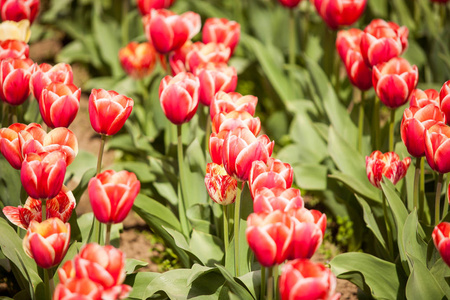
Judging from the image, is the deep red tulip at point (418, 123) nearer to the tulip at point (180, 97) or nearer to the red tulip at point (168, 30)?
the tulip at point (180, 97)

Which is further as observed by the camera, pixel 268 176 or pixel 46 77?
pixel 46 77

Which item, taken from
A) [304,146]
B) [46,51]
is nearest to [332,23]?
[304,146]

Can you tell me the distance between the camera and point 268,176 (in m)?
1.45

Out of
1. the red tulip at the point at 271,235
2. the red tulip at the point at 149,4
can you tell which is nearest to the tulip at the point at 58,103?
the red tulip at the point at 271,235

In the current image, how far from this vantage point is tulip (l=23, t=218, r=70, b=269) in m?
1.39

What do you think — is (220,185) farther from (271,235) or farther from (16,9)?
(16,9)

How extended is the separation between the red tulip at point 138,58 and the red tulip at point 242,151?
1597 millimetres

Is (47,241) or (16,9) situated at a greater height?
(16,9)

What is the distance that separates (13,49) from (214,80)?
792 millimetres

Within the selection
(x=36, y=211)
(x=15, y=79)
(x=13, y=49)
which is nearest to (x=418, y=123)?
(x=36, y=211)

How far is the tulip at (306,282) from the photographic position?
3.87ft

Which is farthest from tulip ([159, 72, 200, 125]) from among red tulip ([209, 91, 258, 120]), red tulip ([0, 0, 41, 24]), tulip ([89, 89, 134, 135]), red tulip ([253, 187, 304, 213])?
red tulip ([0, 0, 41, 24])

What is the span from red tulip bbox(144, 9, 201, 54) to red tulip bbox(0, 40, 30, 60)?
515 mm

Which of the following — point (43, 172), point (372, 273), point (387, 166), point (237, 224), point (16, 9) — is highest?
point (16, 9)
